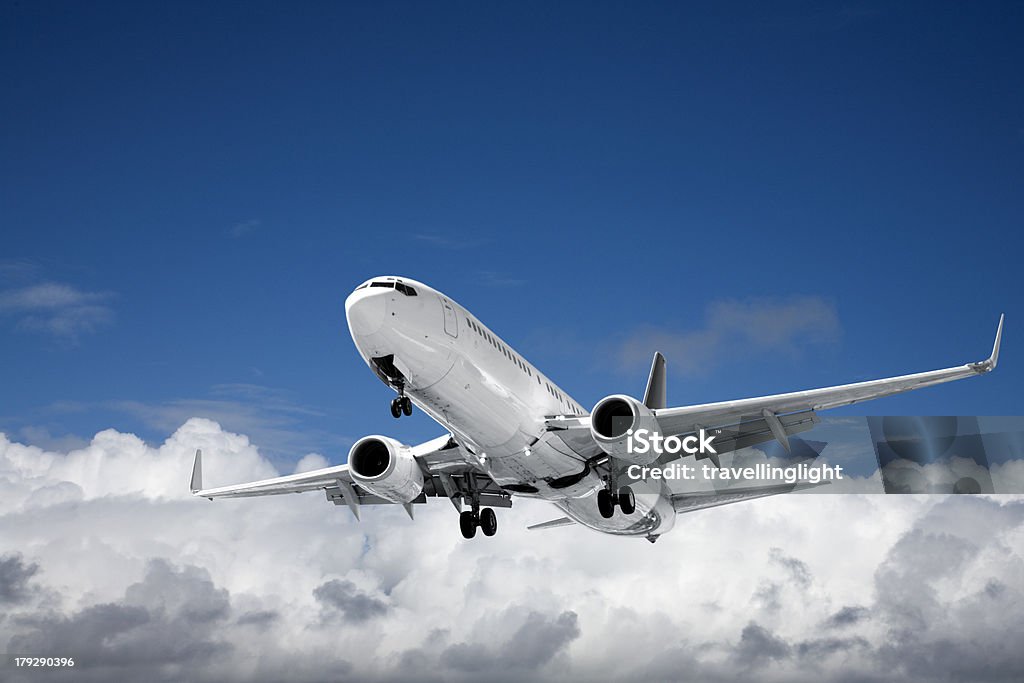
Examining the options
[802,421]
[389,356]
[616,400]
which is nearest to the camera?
[389,356]

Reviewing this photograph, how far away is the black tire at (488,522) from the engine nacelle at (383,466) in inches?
118

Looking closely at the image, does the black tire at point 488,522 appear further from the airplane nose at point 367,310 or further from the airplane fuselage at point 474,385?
the airplane nose at point 367,310

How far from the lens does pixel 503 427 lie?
1059 inches

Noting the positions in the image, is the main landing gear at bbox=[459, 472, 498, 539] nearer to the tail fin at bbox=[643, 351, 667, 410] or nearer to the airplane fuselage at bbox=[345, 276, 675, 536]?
the airplane fuselage at bbox=[345, 276, 675, 536]

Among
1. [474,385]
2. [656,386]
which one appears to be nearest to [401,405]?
[474,385]

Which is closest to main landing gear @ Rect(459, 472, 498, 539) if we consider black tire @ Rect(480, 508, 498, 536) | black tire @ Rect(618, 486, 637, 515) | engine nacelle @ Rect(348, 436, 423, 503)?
black tire @ Rect(480, 508, 498, 536)

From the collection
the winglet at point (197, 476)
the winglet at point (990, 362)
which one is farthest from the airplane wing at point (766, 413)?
the winglet at point (197, 476)

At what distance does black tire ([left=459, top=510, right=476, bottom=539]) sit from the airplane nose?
12.1 metres

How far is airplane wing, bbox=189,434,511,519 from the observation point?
32812 mm

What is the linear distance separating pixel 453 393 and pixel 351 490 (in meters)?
12.7

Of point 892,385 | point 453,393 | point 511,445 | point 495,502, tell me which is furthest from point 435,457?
point 892,385

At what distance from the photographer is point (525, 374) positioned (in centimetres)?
2788

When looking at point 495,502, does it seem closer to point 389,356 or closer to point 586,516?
point 586,516

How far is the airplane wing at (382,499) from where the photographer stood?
32.8 m
